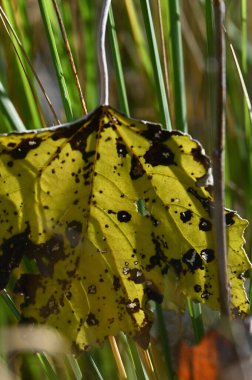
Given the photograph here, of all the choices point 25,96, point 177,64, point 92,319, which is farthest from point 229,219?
point 25,96

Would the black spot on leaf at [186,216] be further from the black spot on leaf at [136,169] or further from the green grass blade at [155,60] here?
the green grass blade at [155,60]

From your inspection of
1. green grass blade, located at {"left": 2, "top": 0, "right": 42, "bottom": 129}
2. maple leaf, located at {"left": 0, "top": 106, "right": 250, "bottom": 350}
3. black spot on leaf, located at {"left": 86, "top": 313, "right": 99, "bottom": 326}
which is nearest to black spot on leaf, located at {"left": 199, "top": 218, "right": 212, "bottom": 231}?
maple leaf, located at {"left": 0, "top": 106, "right": 250, "bottom": 350}

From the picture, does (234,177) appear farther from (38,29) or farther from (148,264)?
(148,264)

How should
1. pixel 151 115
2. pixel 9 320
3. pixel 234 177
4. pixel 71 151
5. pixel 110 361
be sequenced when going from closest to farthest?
pixel 71 151 < pixel 110 361 < pixel 9 320 < pixel 234 177 < pixel 151 115

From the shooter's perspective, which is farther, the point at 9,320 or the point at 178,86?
the point at 9,320

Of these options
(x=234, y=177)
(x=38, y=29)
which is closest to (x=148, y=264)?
(x=234, y=177)

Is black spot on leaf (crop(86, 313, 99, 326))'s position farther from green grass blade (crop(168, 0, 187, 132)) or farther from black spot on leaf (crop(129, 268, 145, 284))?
green grass blade (crop(168, 0, 187, 132))
